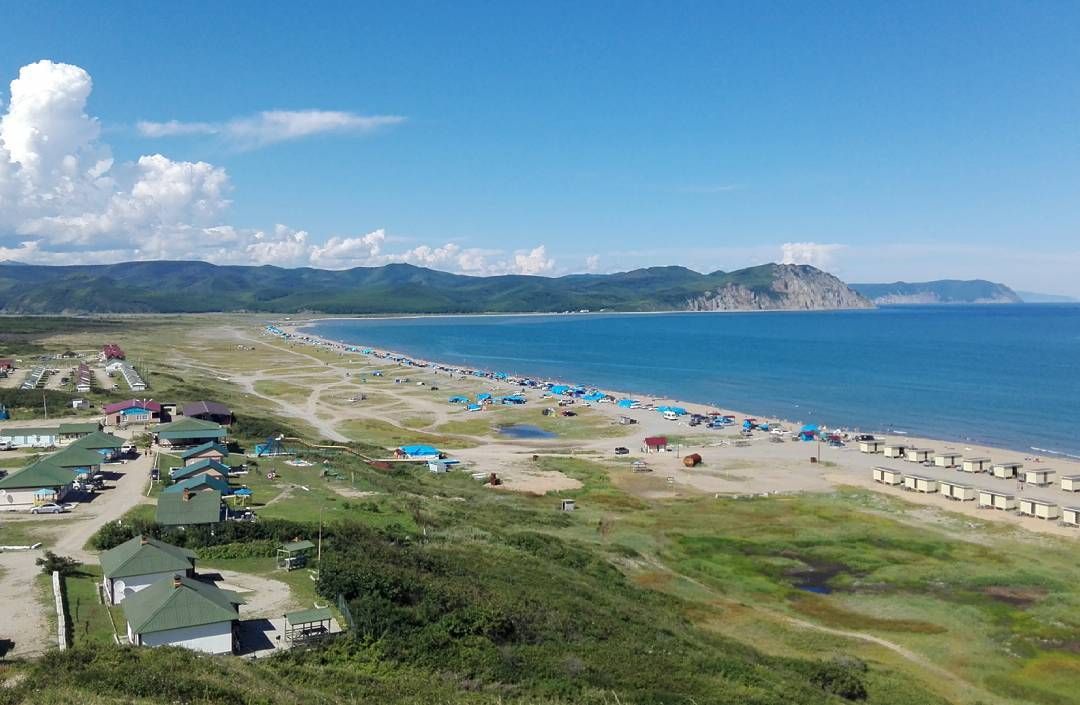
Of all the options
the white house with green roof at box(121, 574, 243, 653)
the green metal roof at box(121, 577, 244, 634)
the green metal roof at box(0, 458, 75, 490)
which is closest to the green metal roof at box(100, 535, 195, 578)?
the green metal roof at box(121, 577, 244, 634)

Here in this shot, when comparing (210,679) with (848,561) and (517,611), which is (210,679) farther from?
(848,561)

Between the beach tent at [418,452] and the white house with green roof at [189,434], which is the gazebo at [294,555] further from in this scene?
the beach tent at [418,452]

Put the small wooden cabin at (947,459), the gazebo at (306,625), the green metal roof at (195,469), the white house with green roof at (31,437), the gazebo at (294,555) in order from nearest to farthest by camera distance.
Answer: the gazebo at (306,625), the gazebo at (294,555), the green metal roof at (195,469), the white house with green roof at (31,437), the small wooden cabin at (947,459)

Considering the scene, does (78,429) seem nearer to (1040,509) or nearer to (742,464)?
(742,464)

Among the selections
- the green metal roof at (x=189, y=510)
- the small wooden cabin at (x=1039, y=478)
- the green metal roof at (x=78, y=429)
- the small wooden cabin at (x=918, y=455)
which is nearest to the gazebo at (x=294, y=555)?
the green metal roof at (x=189, y=510)

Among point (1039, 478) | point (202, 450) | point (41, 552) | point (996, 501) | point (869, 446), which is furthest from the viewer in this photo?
point (869, 446)

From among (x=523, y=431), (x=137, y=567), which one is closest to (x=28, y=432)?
(x=137, y=567)
